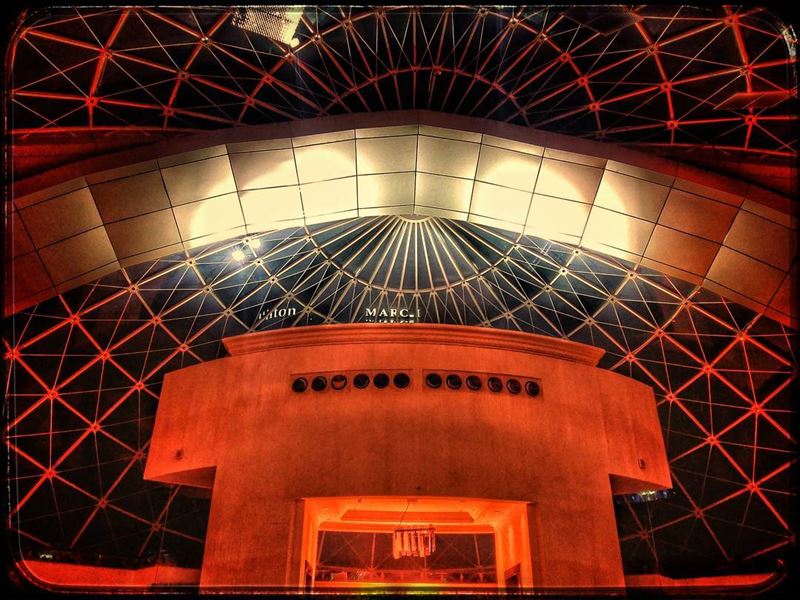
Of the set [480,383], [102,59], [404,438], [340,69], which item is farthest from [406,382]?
[102,59]

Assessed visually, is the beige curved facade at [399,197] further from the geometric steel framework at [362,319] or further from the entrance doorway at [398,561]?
the entrance doorway at [398,561]

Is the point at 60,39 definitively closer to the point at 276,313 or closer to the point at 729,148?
the point at 276,313

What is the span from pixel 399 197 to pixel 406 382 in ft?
22.1

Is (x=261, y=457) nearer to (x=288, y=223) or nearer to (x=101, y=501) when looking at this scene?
(x=288, y=223)

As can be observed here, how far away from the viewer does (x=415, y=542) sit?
66.0 ft

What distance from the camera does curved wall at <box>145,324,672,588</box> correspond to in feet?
56.9

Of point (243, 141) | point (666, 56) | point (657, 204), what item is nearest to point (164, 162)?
point (243, 141)

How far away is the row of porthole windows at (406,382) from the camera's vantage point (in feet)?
63.0

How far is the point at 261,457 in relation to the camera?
18.2 metres

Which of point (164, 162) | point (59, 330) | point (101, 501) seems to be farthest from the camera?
point (101, 501)

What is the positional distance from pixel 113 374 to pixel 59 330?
11.9ft

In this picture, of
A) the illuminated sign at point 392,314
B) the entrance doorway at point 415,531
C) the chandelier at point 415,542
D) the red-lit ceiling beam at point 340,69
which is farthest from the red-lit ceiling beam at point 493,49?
the chandelier at point 415,542

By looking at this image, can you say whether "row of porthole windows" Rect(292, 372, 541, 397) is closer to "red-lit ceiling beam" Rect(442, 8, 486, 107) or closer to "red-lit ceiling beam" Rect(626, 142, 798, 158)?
"red-lit ceiling beam" Rect(626, 142, 798, 158)

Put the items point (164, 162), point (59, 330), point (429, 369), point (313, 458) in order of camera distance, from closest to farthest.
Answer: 1. point (164, 162)
2. point (313, 458)
3. point (429, 369)
4. point (59, 330)
